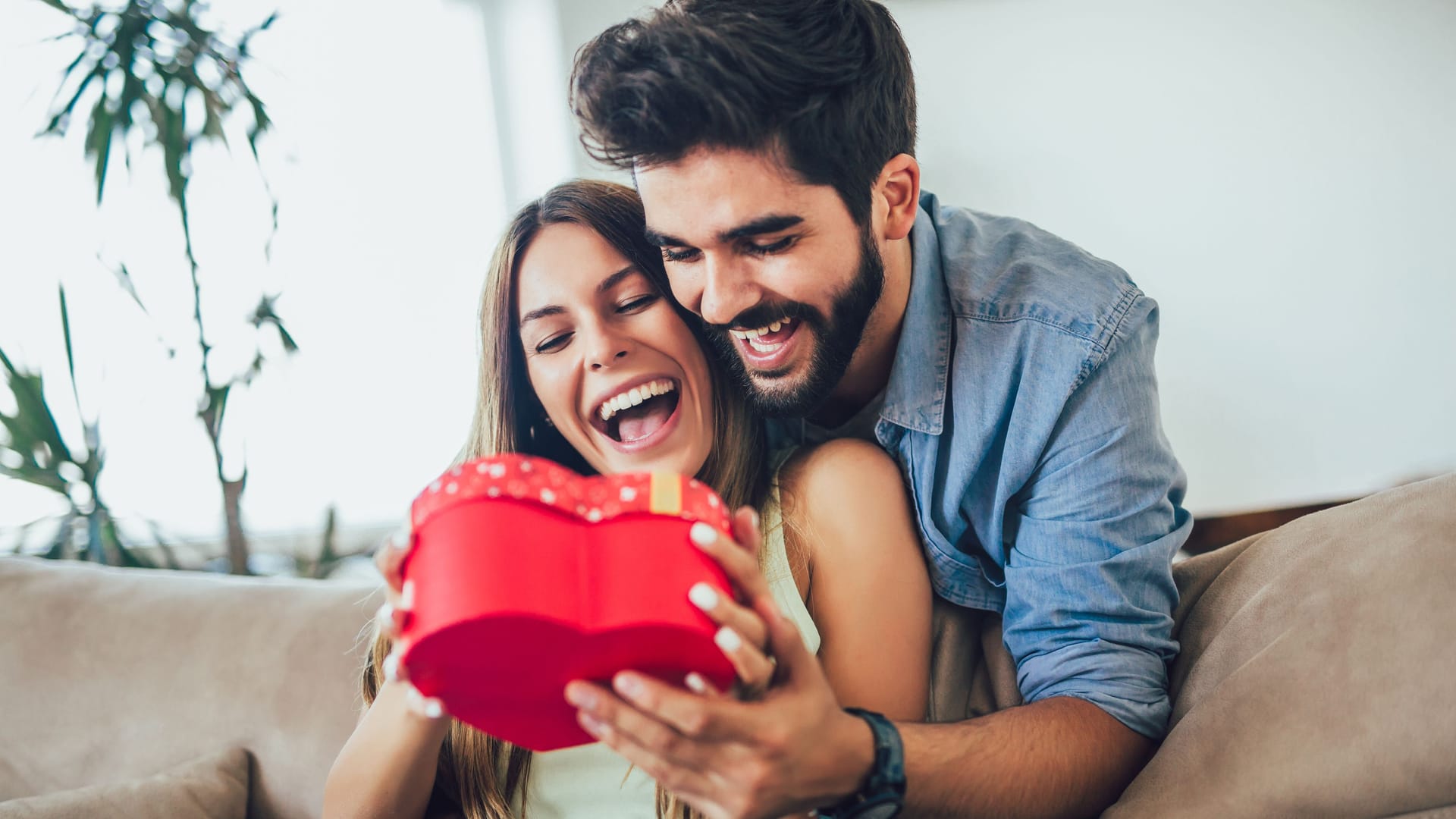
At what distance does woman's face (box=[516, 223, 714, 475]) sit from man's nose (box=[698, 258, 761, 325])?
4.2 inches

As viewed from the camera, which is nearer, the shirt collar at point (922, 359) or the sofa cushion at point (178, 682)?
the shirt collar at point (922, 359)

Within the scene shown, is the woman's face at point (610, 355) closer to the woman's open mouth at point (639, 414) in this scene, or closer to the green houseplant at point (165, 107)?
the woman's open mouth at point (639, 414)

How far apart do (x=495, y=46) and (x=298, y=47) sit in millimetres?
534

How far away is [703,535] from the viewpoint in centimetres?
80

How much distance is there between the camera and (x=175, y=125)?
7.31 feet

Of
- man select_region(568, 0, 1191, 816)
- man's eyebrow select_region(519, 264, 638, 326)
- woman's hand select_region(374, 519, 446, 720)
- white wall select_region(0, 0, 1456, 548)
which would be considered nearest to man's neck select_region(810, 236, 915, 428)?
man select_region(568, 0, 1191, 816)

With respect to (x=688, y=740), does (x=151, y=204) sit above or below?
above

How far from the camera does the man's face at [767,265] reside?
4.09 feet

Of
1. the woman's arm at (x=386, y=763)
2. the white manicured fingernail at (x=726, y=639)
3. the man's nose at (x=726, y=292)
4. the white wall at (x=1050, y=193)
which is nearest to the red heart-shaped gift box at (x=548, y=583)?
the white manicured fingernail at (x=726, y=639)

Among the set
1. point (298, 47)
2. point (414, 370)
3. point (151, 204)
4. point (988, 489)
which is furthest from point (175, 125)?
point (988, 489)

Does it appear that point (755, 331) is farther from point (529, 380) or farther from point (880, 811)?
point (880, 811)

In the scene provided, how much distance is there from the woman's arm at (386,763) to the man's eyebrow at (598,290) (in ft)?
1.60

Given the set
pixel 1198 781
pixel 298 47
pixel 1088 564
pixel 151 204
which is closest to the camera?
pixel 1198 781

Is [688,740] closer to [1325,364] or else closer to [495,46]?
[495,46]
